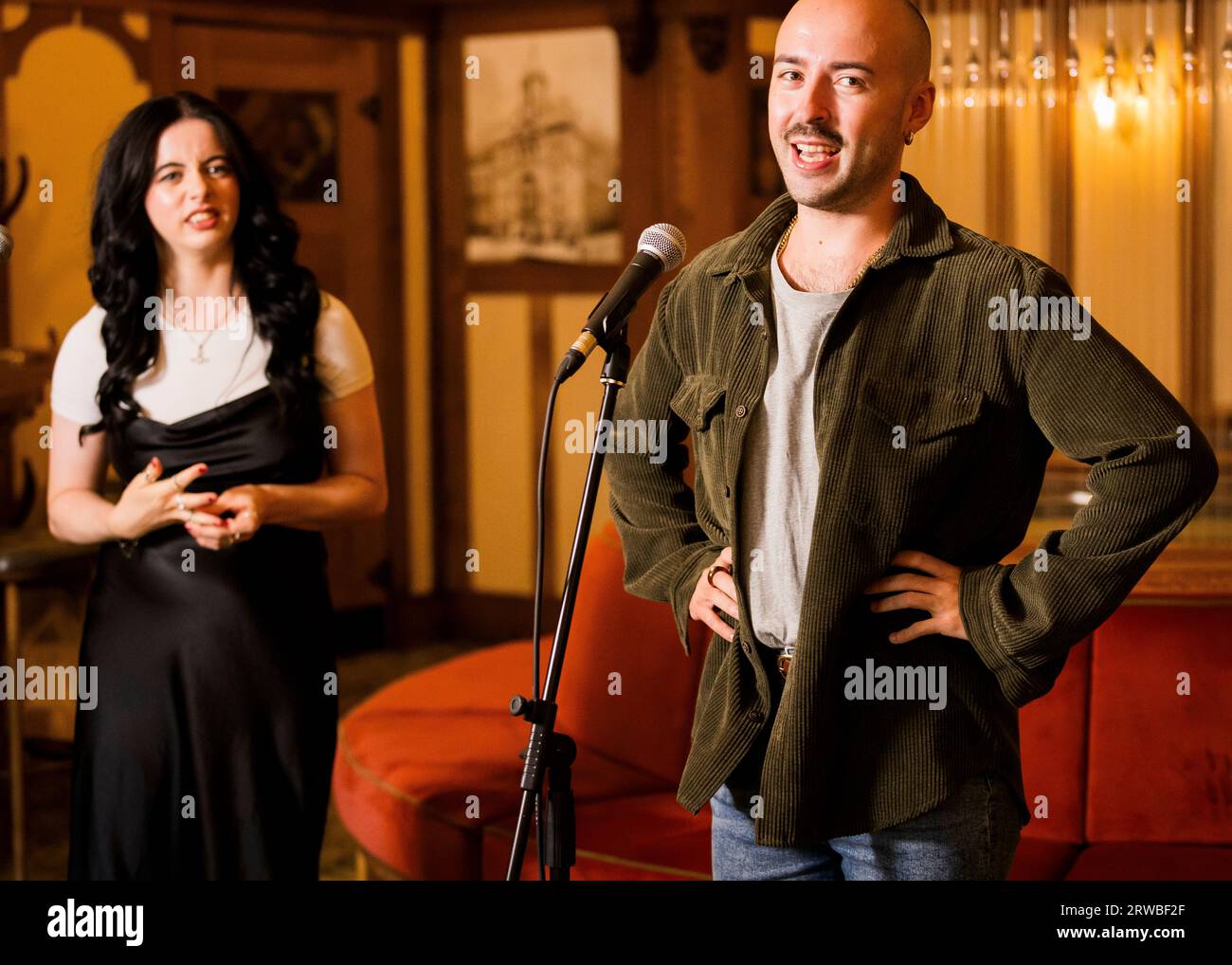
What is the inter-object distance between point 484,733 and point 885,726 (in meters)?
1.80

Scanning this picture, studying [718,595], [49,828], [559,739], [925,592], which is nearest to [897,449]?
[925,592]

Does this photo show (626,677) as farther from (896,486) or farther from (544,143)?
(544,143)

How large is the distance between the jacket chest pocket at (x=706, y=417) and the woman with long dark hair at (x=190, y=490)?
30.0 inches

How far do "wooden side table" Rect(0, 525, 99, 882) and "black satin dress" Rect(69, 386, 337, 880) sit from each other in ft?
3.09

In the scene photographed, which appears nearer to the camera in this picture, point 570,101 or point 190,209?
point 190,209

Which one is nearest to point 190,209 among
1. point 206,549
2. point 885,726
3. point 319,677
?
point 206,549

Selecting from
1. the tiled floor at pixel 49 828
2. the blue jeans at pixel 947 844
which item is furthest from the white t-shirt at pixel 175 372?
the tiled floor at pixel 49 828

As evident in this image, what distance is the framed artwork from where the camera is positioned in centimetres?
553

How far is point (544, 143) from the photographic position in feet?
18.3

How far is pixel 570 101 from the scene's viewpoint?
555 centimetres

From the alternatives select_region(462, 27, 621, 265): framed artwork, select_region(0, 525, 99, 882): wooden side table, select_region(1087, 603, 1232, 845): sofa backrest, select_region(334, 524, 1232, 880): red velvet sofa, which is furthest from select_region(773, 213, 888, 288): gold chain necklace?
select_region(462, 27, 621, 265): framed artwork

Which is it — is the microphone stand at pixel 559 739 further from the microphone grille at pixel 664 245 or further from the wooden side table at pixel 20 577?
the wooden side table at pixel 20 577

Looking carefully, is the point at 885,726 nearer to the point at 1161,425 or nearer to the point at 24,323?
the point at 1161,425

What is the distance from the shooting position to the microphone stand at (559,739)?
5.13ft
